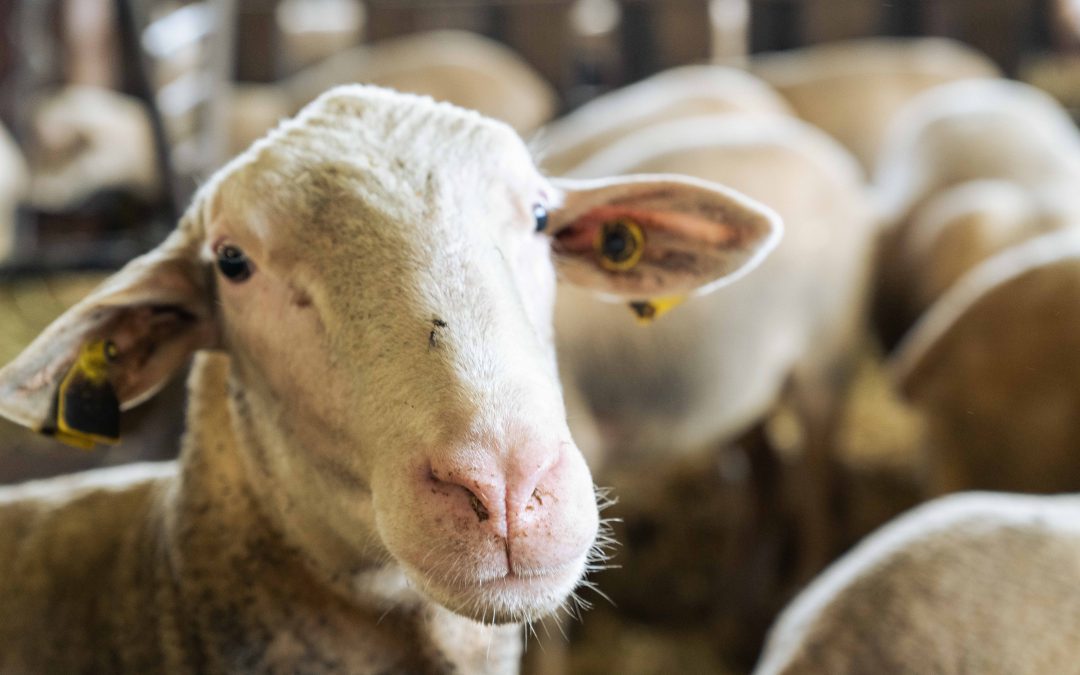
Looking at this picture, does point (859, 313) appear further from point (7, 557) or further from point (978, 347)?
point (7, 557)

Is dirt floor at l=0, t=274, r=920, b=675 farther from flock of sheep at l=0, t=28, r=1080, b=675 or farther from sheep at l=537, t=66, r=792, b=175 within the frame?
sheep at l=537, t=66, r=792, b=175

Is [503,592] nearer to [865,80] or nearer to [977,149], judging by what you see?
[977,149]

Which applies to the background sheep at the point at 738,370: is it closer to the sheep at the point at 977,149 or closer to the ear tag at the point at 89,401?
the sheep at the point at 977,149

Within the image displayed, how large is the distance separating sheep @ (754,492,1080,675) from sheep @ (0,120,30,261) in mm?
3606

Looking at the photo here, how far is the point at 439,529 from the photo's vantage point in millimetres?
1098

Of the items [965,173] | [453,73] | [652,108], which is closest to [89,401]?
[652,108]

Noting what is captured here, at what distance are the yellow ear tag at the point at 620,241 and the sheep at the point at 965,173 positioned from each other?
2375 millimetres

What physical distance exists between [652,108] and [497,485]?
3.74 m

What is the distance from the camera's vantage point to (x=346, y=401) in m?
1.27

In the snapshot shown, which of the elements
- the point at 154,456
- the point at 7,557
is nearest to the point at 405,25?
the point at 154,456

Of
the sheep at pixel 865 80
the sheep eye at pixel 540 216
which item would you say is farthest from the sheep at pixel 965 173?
the sheep eye at pixel 540 216

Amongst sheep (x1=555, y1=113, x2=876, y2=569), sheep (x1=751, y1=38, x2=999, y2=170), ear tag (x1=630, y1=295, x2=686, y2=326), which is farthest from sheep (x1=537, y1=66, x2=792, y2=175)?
ear tag (x1=630, y1=295, x2=686, y2=326)

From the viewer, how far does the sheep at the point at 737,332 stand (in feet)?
10.9

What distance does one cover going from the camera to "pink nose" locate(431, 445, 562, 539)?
41.8 inches
